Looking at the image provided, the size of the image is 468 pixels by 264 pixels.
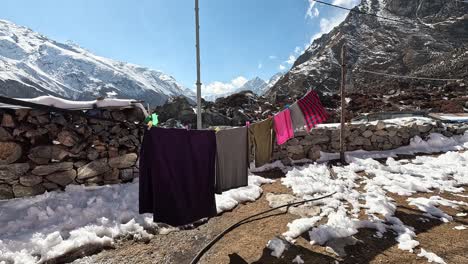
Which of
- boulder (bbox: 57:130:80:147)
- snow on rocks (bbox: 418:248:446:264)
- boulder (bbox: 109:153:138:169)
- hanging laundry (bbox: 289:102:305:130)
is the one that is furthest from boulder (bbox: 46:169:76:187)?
snow on rocks (bbox: 418:248:446:264)

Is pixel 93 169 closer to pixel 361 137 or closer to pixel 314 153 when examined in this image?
pixel 314 153

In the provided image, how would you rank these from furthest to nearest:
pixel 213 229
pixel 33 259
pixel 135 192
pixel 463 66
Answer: pixel 463 66
pixel 135 192
pixel 213 229
pixel 33 259

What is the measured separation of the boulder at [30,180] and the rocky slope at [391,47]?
67.9 m

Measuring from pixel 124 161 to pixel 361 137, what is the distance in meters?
10.3

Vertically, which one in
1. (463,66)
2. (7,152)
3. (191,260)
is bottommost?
(191,260)

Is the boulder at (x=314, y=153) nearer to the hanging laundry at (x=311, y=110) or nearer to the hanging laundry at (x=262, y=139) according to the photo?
the hanging laundry at (x=311, y=110)

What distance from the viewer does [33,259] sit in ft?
12.6

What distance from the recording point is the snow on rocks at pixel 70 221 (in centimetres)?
411

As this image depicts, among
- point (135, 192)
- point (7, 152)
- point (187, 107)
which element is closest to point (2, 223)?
point (7, 152)

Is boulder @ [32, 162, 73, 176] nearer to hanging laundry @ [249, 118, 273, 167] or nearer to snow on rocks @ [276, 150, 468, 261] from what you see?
hanging laundry @ [249, 118, 273, 167]

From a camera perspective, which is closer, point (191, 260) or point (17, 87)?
→ point (191, 260)

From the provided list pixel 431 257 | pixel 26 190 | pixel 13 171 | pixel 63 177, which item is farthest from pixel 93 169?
pixel 431 257

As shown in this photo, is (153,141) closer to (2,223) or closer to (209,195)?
(209,195)

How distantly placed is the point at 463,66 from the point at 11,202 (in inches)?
2912
